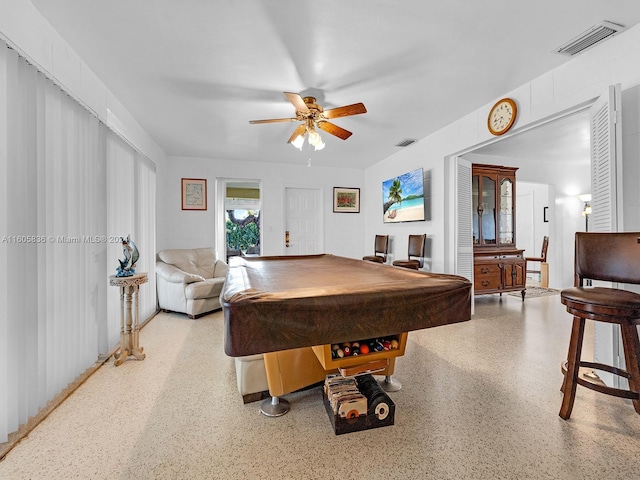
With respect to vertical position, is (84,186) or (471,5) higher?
(471,5)

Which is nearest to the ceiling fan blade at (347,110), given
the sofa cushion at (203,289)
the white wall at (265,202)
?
the sofa cushion at (203,289)

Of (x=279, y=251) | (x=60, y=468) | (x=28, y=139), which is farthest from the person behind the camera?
(x=279, y=251)

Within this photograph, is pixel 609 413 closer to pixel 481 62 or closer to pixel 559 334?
pixel 559 334

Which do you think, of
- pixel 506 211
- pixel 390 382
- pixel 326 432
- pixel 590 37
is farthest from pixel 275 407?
pixel 506 211

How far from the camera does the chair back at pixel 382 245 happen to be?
5.06 metres

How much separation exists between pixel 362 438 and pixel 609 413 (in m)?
1.44

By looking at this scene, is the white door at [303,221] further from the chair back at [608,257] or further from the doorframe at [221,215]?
the chair back at [608,257]

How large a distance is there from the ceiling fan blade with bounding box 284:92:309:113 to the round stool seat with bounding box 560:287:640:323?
227 centimetres

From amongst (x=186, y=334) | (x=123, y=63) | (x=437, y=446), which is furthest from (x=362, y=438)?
(x=123, y=63)

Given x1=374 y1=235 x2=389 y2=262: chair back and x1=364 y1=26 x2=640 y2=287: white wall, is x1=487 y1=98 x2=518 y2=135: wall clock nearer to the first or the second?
x1=364 y1=26 x2=640 y2=287: white wall

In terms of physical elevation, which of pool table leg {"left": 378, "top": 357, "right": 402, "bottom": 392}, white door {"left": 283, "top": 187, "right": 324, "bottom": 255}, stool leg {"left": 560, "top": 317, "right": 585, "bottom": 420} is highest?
white door {"left": 283, "top": 187, "right": 324, "bottom": 255}

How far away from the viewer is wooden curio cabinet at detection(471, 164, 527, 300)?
4.26 m

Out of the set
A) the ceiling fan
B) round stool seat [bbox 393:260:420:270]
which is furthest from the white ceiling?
round stool seat [bbox 393:260:420:270]

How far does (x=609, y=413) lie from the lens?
5.45ft
